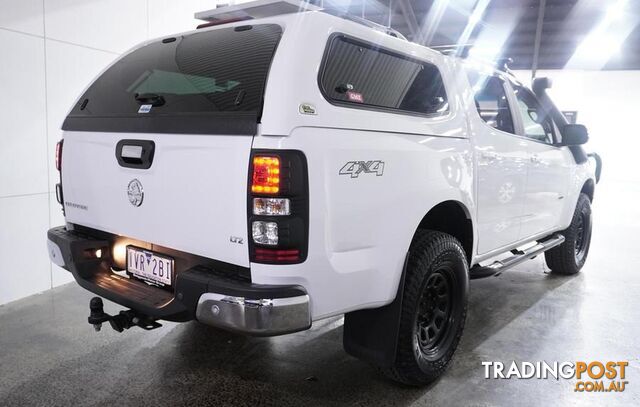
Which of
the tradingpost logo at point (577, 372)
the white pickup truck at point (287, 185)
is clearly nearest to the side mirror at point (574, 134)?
the white pickup truck at point (287, 185)

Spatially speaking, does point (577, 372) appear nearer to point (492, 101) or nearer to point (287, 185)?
point (492, 101)

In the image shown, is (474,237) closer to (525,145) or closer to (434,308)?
(434,308)

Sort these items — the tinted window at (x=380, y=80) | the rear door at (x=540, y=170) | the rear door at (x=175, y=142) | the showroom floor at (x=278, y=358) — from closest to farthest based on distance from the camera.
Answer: the rear door at (x=175, y=142) → the tinted window at (x=380, y=80) → the showroom floor at (x=278, y=358) → the rear door at (x=540, y=170)

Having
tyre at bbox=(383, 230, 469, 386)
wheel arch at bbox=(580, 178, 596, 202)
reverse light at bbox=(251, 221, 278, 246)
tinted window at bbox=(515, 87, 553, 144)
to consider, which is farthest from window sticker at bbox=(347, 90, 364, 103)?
wheel arch at bbox=(580, 178, 596, 202)

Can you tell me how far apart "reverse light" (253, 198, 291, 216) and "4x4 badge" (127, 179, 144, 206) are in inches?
27.2

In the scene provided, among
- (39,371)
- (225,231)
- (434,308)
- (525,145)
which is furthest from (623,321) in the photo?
(39,371)

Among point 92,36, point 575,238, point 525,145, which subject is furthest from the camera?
point 575,238

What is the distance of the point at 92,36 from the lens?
14.1 ft

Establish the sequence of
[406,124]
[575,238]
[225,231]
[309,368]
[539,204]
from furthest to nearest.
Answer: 1. [575,238]
2. [539,204]
3. [309,368]
4. [406,124]
5. [225,231]

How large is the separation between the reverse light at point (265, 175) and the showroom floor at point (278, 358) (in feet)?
3.95

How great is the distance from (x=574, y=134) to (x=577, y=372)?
1809 millimetres

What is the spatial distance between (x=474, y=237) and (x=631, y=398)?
3.66 feet

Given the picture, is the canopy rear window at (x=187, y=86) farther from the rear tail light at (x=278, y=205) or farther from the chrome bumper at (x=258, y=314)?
the chrome bumper at (x=258, y=314)

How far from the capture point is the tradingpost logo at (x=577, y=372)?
8.98 ft
